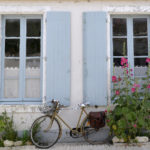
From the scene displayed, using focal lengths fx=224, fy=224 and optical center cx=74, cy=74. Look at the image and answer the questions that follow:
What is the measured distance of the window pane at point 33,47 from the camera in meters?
5.21

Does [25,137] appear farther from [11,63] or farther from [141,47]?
[141,47]

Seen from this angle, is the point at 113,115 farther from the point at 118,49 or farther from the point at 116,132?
the point at 118,49

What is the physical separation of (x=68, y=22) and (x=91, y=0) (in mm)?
740

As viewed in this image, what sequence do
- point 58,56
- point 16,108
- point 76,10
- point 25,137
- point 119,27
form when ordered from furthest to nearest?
point 119,27, point 76,10, point 58,56, point 16,108, point 25,137

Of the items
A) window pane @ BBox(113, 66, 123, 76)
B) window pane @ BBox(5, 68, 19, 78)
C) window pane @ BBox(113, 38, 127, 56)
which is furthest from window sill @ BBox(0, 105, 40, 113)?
window pane @ BBox(113, 38, 127, 56)

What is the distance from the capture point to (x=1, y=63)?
514 cm

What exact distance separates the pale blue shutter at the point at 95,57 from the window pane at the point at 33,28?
1.10 metres

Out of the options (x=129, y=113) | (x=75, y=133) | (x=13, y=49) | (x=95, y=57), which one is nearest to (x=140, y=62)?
(x=95, y=57)

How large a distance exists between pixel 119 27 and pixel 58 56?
64.0 inches

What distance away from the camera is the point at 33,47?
17.2 ft

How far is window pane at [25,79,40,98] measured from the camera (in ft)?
16.9

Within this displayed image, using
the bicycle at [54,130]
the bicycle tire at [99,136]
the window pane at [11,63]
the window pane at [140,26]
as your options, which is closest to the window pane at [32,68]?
the window pane at [11,63]

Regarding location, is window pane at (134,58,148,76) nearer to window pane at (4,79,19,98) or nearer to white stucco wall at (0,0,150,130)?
white stucco wall at (0,0,150,130)

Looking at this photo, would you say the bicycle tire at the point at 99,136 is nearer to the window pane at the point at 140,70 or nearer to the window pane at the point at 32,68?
the window pane at the point at 140,70
